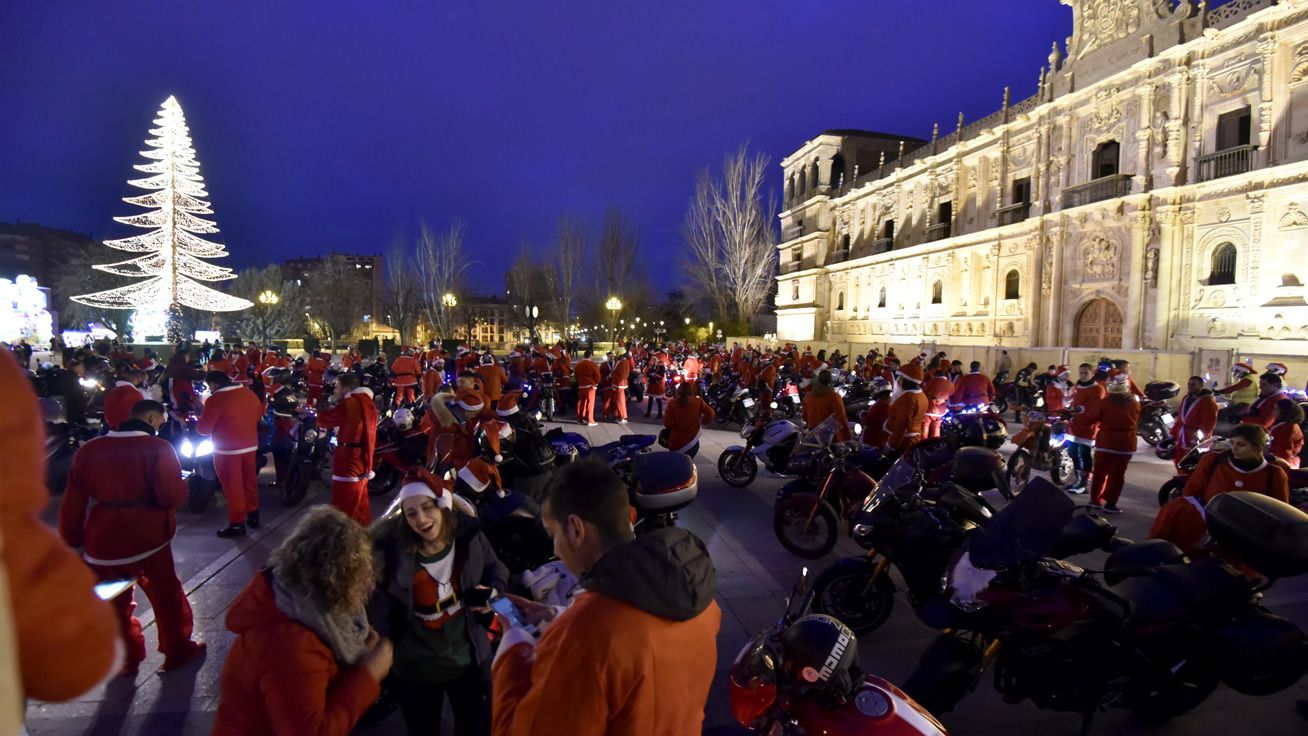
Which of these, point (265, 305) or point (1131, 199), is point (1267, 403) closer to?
point (1131, 199)

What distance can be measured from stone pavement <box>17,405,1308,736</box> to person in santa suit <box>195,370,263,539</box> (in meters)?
0.43

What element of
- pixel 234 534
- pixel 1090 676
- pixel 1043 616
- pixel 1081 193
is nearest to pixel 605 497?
pixel 1043 616

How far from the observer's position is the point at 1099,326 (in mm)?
24578

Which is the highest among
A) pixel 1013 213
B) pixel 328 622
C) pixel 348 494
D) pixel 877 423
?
pixel 1013 213

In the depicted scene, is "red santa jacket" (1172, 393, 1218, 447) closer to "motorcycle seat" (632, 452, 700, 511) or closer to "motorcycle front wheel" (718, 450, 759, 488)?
"motorcycle front wheel" (718, 450, 759, 488)

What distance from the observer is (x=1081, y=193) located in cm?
2502

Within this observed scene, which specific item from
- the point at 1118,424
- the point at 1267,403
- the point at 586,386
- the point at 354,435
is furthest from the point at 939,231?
the point at 354,435

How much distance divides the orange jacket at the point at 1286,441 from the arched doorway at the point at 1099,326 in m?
20.1

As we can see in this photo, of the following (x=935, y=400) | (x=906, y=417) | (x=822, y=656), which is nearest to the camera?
(x=822, y=656)

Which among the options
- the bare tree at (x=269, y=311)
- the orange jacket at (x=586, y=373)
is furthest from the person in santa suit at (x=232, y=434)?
the bare tree at (x=269, y=311)

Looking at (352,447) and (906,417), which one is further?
(906,417)

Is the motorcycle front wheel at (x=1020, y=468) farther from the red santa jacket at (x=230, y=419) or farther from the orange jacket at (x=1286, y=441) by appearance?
the red santa jacket at (x=230, y=419)

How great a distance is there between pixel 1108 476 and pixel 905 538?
5.71 m

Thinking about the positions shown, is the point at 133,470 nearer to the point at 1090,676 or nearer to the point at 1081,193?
the point at 1090,676
